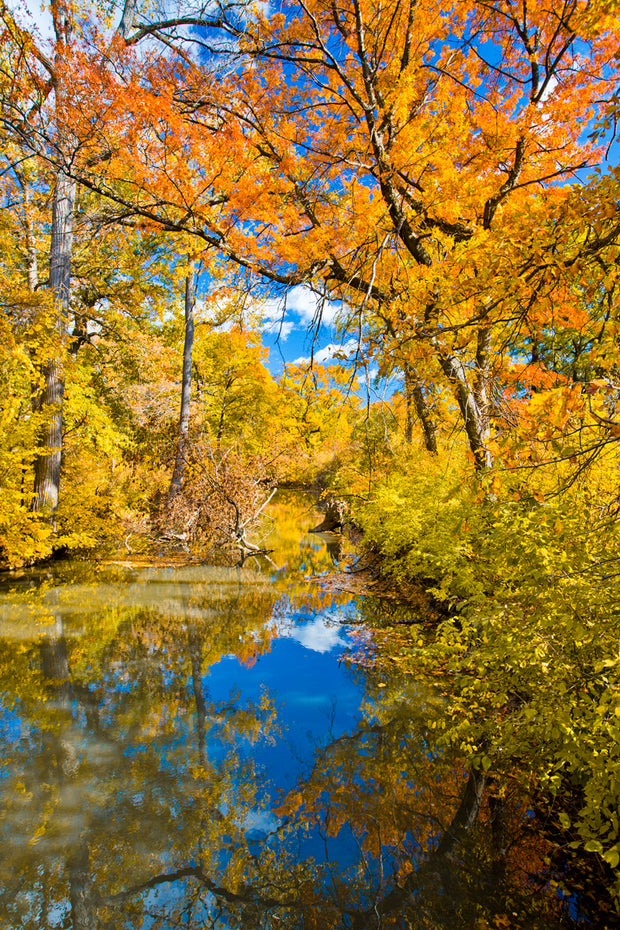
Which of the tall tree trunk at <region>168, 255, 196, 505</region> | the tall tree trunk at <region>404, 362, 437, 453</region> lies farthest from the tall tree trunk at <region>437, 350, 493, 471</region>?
the tall tree trunk at <region>168, 255, 196, 505</region>

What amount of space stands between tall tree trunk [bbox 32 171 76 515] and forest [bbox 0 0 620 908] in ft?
0.21

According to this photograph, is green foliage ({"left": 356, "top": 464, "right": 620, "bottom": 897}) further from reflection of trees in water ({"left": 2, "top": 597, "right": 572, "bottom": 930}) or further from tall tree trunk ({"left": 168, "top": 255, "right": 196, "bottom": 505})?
tall tree trunk ({"left": 168, "top": 255, "right": 196, "bottom": 505})

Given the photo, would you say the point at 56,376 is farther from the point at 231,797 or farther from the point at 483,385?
the point at 231,797

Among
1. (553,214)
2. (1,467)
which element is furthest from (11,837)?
(1,467)

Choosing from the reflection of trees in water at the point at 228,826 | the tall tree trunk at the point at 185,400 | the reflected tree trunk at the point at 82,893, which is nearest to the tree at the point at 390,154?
the reflection of trees in water at the point at 228,826

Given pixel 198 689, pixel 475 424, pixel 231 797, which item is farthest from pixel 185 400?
pixel 231 797

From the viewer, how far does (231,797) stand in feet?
9.86

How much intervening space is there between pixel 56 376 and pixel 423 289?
30.9 ft

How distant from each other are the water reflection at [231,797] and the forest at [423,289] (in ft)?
1.96

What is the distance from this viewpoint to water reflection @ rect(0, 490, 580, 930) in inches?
88.6

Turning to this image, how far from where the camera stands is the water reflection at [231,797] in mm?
2250

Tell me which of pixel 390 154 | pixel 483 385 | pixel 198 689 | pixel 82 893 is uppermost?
pixel 390 154

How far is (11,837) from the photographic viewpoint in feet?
8.52

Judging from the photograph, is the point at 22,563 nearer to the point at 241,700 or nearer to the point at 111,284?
the point at 241,700
